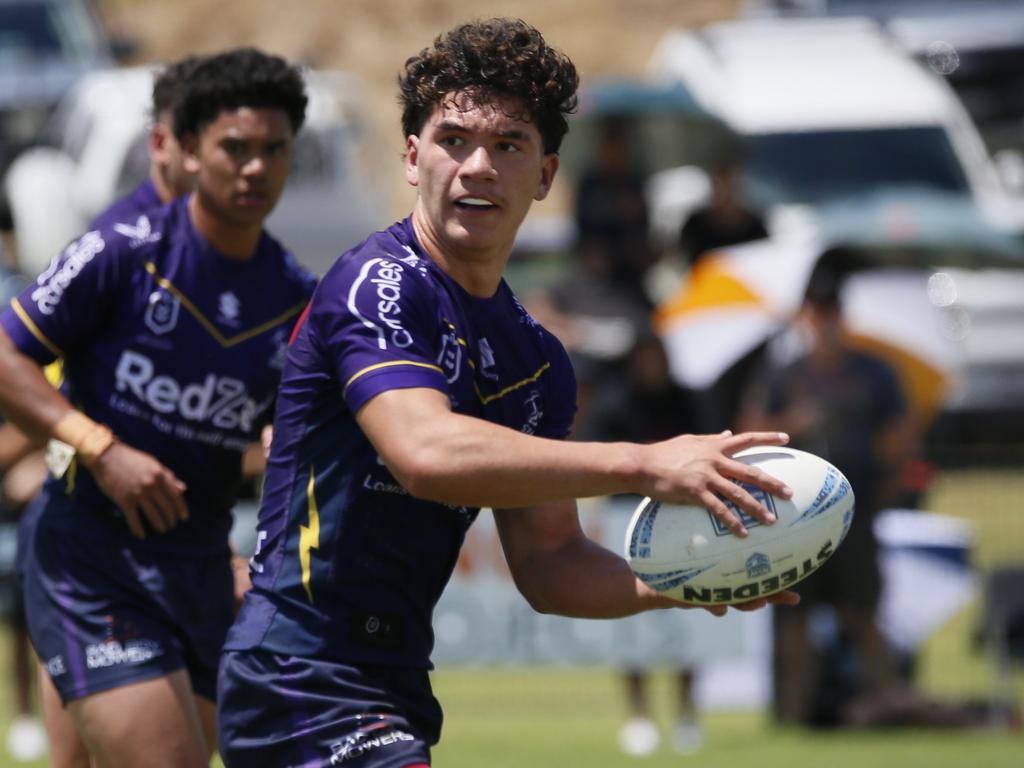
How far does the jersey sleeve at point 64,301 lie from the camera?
16.6 ft

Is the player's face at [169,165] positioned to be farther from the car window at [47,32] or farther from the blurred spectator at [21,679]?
the car window at [47,32]

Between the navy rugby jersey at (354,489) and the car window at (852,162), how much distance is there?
11.9m

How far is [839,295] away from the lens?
1030cm

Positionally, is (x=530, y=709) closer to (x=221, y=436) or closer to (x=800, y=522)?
(x=221, y=436)

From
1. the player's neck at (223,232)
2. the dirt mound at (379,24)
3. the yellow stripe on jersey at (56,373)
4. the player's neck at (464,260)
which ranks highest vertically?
the dirt mound at (379,24)

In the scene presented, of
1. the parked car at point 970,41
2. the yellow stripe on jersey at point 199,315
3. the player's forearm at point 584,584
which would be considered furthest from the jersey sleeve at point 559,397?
the parked car at point 970,41

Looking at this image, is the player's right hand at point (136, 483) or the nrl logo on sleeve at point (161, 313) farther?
the nrl logo on sleeve at point (161, 313)

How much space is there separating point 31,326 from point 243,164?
727 millimetres

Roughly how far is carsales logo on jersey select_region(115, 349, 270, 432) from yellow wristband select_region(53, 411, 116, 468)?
200 millimetres

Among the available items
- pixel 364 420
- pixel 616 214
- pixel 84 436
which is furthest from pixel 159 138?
pixel 616 214

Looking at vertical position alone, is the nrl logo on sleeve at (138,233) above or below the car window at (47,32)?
below

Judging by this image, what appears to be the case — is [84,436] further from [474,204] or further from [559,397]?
[474,204]

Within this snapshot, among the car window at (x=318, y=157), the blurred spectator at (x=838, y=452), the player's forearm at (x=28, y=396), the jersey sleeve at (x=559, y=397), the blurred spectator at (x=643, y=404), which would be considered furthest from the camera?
the car window at (x=318, y=157)

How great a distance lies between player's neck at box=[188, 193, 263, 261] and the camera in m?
5.26
